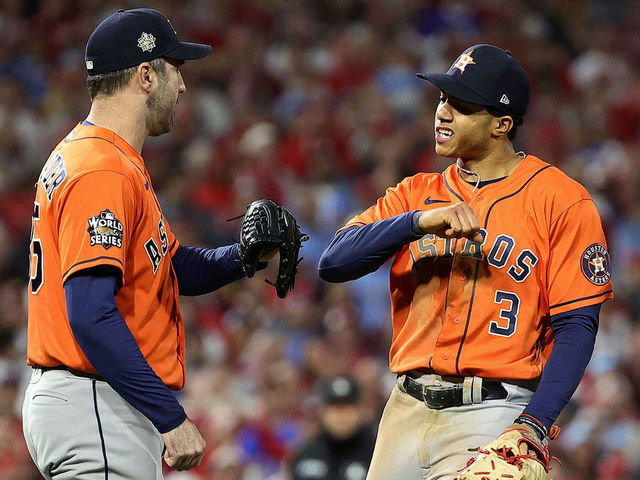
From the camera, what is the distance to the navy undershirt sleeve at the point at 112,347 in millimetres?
2895

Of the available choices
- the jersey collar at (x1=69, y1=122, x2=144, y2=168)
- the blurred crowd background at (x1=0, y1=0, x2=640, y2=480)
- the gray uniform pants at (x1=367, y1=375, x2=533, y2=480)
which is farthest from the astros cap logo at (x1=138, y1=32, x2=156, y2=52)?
the blurred crowd background at (x1=0, y1=0, x2=640, y2=480)

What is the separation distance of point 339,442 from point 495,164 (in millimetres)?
2750

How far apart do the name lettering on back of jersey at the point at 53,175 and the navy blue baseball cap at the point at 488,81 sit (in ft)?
4.09

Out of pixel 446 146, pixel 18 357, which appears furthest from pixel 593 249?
pixel 18 357

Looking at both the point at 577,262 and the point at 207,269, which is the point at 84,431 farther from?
the point at 577,262

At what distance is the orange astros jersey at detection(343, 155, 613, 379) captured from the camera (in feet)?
10.6

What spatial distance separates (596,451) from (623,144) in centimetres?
336

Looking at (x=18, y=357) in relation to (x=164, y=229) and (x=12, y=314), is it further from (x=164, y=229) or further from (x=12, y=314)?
(x=164, y=229)

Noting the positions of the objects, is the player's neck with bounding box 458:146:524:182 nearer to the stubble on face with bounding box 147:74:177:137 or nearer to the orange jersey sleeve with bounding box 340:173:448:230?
the orange jersey sleeve with bounding box 340:173:448:230

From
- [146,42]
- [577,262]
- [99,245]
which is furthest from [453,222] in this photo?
[146,42]

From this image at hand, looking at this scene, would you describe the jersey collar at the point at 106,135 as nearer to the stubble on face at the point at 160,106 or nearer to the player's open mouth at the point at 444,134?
the stubble on face at the point at 160,106

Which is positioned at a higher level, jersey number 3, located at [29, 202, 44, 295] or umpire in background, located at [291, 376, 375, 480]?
jersey number 3, located at [29, 202, 44, 295]

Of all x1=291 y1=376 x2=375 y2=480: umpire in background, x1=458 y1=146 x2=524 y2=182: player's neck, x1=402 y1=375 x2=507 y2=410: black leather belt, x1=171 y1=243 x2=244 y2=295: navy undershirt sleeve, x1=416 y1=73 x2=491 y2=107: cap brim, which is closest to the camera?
x1=402 y1=375 x2=507 y2=410: black leather belt

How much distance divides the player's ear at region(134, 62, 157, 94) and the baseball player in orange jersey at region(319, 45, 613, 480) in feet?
2.67
